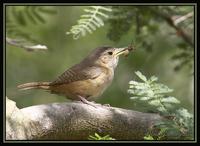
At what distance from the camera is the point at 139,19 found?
6828 mm

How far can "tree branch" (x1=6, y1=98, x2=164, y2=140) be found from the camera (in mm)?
4430

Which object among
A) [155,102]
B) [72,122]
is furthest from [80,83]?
[155,102]

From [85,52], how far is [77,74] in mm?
3283

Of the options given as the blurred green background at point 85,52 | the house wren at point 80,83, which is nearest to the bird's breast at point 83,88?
the house wren at point 80,83

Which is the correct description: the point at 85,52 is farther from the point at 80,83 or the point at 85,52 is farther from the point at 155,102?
the point at 155,102

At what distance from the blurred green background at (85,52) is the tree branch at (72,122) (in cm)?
216

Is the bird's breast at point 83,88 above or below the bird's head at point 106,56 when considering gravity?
below

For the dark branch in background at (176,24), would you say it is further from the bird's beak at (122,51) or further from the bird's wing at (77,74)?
the bird's wing at (77,74)

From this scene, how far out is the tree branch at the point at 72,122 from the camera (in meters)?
4.43

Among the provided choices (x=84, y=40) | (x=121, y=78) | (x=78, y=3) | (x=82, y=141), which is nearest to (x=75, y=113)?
(x=82, y=141)

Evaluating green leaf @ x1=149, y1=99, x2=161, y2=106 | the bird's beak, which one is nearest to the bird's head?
the bird's beak

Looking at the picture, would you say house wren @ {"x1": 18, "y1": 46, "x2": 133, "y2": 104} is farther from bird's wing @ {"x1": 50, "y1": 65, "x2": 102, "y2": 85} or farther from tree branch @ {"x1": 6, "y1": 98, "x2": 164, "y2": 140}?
tree branch @ {"x1": 6, "y1": 98, "x2": 164, "y2": 140}

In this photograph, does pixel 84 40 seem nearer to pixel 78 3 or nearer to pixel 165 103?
pixel 78 3

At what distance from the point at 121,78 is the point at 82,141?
165 inches
